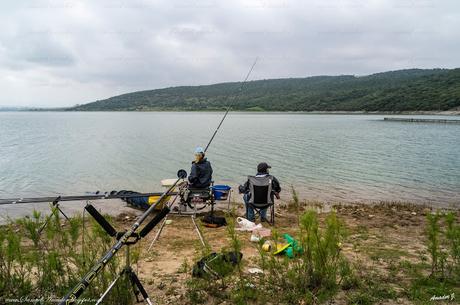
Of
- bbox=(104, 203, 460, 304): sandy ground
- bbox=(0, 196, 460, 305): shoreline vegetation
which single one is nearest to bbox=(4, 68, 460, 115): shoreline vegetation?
bbox=(104, 203, 460, 304): sandy ground

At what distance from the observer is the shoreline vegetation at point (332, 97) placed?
102m

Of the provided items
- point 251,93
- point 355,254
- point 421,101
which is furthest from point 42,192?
point 251,93

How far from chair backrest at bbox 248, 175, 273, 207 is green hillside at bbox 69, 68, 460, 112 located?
6383cm

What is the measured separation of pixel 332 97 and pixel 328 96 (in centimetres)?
380

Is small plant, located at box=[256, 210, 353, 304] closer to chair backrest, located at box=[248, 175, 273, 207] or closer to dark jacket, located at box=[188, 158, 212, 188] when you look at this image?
dark jacket, located at box=[188, 158, 212, 188]

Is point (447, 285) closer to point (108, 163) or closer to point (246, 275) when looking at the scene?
point (246, 275)

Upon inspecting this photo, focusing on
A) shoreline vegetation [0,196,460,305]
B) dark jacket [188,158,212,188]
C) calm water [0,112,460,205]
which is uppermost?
dark jacket [188,158,212,188]

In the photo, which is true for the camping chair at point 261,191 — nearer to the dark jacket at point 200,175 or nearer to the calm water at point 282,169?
the dark jacket at point 200,175

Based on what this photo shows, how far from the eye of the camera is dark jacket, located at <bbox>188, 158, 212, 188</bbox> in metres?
7.82

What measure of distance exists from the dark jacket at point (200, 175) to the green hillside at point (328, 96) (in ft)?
211

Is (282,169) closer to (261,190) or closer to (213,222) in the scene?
(261,190)

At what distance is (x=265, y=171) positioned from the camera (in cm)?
882

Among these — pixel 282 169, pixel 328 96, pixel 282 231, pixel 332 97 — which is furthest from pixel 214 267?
pixel 328 96

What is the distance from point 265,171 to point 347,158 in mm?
16067
